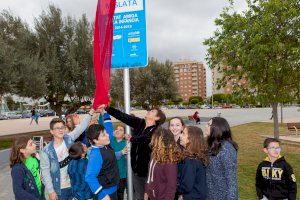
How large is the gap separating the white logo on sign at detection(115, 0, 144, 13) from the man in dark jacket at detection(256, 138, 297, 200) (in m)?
2.44

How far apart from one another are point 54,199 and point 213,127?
6.81ft

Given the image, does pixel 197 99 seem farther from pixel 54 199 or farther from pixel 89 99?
pixel 54 199

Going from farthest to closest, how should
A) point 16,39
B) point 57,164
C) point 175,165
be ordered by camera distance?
point 16,39
point 57,164
point 175,165

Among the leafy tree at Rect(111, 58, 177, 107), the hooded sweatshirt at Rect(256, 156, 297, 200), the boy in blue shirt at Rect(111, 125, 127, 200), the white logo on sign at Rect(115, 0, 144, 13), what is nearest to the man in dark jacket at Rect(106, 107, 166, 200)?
the boy in blue shirt at Rect(111, 125, 127, 200)

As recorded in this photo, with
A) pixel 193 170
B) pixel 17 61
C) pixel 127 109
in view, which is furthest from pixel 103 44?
pixel 17 61

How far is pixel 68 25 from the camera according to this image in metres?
25.4

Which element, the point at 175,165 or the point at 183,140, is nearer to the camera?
the point at 175,165

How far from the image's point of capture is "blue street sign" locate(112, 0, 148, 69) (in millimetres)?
4965

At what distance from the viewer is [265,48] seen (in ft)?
33.4

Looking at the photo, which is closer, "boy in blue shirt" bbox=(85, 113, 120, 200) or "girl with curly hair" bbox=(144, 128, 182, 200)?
"girl with curly hair" bbox=(144, 128, 182, 200)

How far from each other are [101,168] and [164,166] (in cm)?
74

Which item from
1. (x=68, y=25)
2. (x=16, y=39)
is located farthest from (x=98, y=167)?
(x=68, y=25)

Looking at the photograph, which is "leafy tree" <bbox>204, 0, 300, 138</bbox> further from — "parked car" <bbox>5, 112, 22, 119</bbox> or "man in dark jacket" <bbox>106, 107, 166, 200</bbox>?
"parked car" <bbox>5, 112, 22, 119</bbox>

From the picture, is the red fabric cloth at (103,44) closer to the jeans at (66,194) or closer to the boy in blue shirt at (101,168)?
the boy in blue shirt at (101,168)
